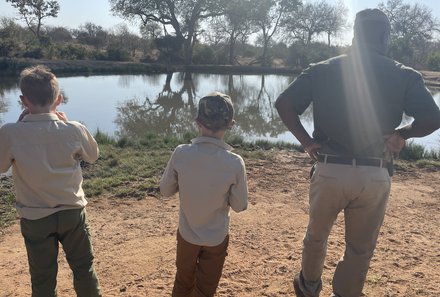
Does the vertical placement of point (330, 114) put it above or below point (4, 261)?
above

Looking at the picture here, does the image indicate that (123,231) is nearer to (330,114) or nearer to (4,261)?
(4,261)

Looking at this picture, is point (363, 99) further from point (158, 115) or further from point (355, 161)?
point (158, 115)

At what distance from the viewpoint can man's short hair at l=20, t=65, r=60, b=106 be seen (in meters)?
2.01

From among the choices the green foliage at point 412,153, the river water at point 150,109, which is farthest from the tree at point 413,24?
the green foliage at point 412,153

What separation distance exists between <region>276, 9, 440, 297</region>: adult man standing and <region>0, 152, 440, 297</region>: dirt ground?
0.86 meters

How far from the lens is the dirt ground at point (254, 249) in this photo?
2967 mm

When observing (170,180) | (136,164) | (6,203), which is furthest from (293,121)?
(136,164)

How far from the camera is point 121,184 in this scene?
5168 mm

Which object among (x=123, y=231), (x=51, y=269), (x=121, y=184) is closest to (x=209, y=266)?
(x=51, y=269)

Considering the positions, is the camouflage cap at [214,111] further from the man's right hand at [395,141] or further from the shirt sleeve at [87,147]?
the man's right hand at [395,141]

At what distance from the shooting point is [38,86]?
2.02 m

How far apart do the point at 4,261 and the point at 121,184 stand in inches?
80.5

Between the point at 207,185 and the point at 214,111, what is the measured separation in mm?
392

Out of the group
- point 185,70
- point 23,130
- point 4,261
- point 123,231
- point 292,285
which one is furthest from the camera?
point 185,70
